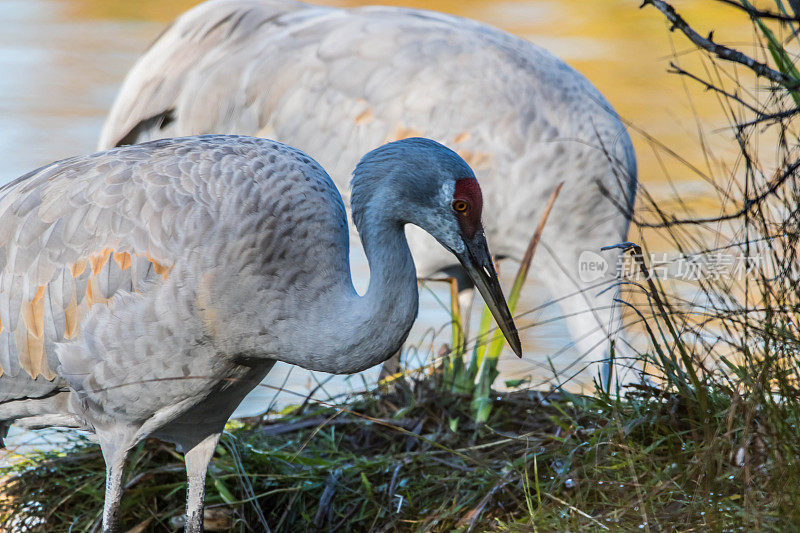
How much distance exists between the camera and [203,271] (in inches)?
114

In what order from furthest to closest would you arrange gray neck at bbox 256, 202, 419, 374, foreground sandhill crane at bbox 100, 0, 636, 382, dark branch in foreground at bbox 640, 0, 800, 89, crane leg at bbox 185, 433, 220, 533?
foreground sandhill crane at bbox 100, 0, 636, 382 → crane leg at bbox 185, 433, 220, 533 → gray neck at bbox 256, 202, 419, 374 → dark branch in foreground at bbox 640, 0, 800, 89

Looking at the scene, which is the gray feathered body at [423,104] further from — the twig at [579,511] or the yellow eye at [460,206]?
the twig at [579,511]

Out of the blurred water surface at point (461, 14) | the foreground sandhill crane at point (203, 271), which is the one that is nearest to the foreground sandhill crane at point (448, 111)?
the blurred water surface at point (461, 14)

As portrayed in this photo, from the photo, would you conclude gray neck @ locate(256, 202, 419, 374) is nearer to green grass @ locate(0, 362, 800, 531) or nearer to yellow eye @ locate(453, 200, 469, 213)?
yellow eye @ locate(453, 200, 469, 213)

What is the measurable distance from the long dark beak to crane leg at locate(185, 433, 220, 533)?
35.9 inches

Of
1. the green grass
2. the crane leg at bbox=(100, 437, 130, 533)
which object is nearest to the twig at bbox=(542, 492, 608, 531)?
the green grass

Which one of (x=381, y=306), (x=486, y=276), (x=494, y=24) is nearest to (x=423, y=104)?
(x=486, y=276)

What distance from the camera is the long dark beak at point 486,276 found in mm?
2967

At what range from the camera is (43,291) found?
10.1 feet

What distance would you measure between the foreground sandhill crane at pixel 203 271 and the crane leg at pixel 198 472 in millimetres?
233

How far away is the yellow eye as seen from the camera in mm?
2900

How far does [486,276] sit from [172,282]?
81 centimetres

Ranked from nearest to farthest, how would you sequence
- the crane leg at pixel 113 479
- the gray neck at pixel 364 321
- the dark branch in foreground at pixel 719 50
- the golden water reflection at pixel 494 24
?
the dark branch in foreground at pixel 719 50 → the gray neck at pixel 364 321 → the crane leg at pixel 113 479 → the golden water reflection at pixel 494 24

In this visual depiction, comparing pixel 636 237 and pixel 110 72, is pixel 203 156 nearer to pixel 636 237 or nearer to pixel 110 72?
pixel 636 237
